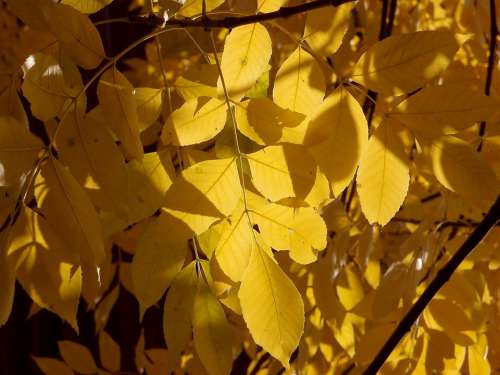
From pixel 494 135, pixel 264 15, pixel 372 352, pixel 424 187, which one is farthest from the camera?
pixel 424 187

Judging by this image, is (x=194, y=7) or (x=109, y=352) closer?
(x=194, y=7)

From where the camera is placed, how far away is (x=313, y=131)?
65cm

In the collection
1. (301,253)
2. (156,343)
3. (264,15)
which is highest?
(264,15)

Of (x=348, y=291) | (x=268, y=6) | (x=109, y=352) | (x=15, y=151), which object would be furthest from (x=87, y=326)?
(x=268, y=6)

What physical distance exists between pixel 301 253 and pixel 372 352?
0.37 meters

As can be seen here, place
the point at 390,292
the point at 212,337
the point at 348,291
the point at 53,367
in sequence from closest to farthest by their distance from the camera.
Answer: the point at 212,337 → the point at 390,292 → the point at 348,291 → the point at 53,367

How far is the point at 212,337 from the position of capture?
2.44 ft

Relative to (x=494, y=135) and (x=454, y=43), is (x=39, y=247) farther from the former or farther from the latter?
(x=494, y=135)

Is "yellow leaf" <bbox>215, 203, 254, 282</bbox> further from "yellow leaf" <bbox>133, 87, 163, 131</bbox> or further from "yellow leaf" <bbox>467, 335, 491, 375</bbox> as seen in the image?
"yellow leaf" <bbox>467, 335, 491, 375</bbox>

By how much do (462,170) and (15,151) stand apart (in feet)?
1.51

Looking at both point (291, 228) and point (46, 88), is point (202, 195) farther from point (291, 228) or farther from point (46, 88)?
point (46, 88)

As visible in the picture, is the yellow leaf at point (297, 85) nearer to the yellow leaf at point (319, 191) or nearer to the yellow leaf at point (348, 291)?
the yellow leaf at point (319, 191)

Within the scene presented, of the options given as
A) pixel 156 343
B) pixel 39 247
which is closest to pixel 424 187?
pixel 156 343

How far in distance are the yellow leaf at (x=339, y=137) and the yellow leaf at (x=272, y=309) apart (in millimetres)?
112
